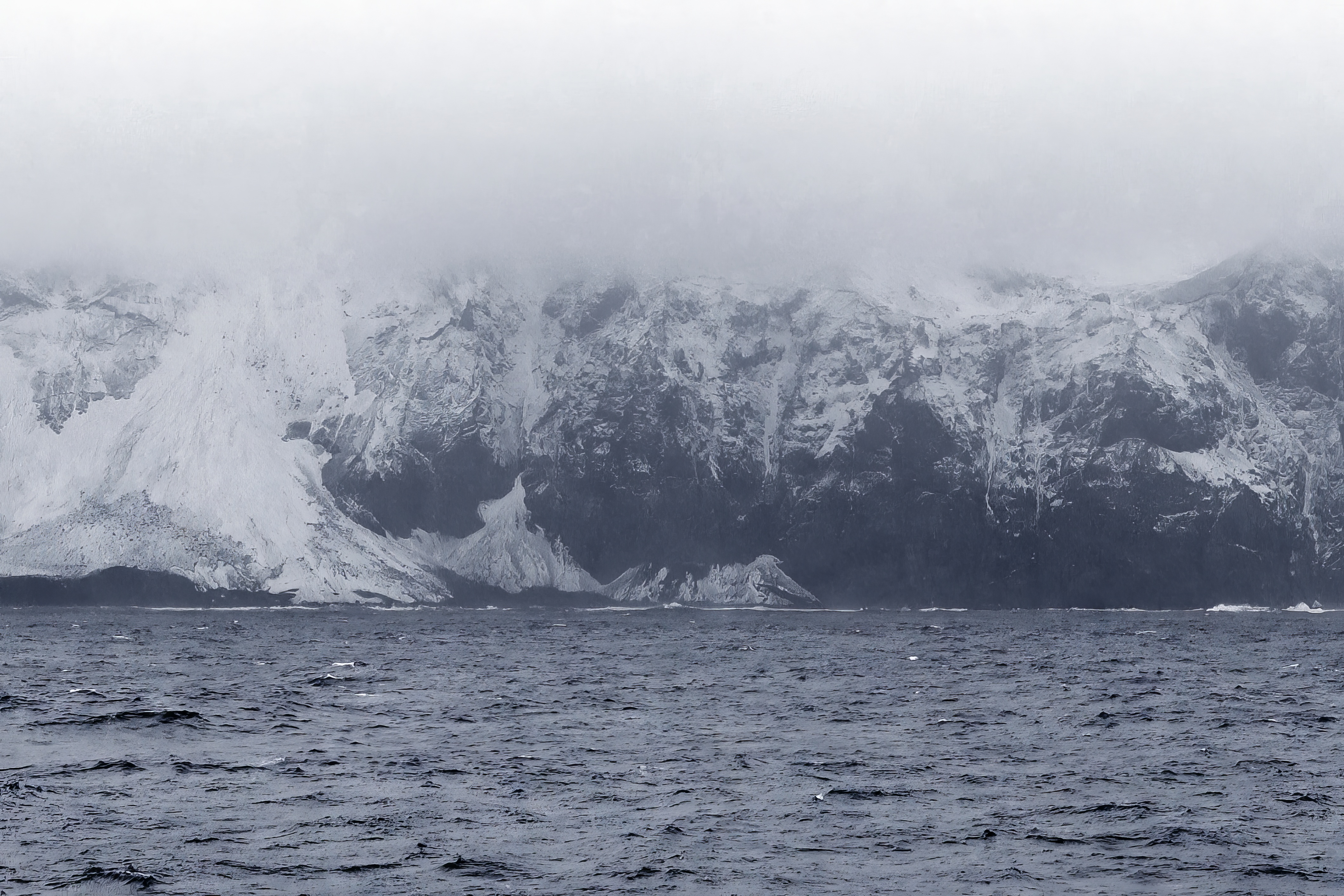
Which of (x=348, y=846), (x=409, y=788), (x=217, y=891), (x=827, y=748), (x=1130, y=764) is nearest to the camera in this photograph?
(x=217, y=891)

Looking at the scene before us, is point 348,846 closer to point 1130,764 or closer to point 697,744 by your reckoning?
point 697,744

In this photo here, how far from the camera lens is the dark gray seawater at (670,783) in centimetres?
3397

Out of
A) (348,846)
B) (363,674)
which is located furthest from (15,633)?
(348,846)

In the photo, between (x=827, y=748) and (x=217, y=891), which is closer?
(x=217, y=891)

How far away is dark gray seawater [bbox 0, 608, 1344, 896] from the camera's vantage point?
33969 millimetres

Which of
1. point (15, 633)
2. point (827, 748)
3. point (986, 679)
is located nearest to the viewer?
point (827, 748)

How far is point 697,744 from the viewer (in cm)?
5734

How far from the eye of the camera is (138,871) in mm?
33125

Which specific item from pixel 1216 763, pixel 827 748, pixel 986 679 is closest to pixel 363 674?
pixel 986 679

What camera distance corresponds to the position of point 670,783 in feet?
156

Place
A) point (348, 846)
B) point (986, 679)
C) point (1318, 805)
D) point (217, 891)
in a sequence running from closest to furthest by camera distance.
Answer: point (217, 891) < point (348, 846) < point (1318, 805) < point (986, 679)

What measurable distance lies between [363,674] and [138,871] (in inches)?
2530

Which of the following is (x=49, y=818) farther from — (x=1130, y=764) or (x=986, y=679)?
(x=986, y=679)

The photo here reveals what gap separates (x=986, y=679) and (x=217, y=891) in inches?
2710
